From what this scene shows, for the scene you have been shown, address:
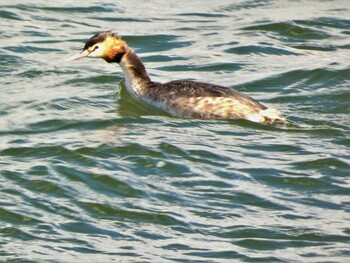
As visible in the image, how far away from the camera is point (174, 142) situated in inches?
431

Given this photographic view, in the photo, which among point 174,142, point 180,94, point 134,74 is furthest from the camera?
point 134,74

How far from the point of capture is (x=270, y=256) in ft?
27.5

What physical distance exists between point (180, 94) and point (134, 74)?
0.90 meters

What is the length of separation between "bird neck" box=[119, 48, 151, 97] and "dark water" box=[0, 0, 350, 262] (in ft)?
0.64

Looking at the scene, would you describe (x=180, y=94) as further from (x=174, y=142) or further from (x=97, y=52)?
(x=97, y=52)

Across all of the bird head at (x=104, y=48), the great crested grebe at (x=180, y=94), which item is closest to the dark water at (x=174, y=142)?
the great crested grebe at (x=180, y=94)

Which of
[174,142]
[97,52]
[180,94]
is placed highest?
[97,52]

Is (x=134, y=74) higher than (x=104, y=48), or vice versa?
(x=104, y=48)

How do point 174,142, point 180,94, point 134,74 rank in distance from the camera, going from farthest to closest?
point 134,74, point 180,94, point 174,142

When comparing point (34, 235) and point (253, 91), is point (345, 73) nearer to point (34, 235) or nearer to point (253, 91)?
point (253, 91)

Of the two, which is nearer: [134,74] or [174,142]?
Result: [174,142]

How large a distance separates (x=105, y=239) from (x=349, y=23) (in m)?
7.68

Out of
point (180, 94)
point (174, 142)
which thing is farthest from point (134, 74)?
point (174, 142)

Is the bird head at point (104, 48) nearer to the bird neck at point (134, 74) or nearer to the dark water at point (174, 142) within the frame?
the bird neck at point (134, 74)
